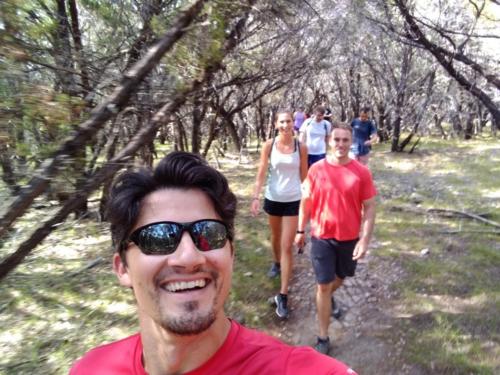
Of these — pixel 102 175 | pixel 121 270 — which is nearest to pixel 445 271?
pixel 121 270

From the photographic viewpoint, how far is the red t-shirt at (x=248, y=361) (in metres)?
1.39

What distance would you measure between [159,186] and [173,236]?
0.24 m

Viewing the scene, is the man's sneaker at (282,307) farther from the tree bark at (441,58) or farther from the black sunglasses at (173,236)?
the tree bark at (441,58)

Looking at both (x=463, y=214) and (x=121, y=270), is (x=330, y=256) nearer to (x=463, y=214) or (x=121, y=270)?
(x=121, y=270)

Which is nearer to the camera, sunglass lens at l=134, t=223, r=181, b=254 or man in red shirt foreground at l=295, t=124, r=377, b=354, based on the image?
sunglass lens at l=134, t=223, r=181, b=254

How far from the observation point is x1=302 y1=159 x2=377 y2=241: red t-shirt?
3451 mm

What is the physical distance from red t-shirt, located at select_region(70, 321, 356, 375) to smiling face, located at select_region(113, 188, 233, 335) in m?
0.13

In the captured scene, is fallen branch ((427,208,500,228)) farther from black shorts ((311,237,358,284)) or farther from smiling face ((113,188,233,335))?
smiling face ((113,188,233,335))

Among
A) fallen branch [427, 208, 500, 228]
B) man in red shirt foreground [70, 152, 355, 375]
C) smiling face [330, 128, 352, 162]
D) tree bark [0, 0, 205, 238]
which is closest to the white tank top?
smiling face [330, 128, 352, 162]

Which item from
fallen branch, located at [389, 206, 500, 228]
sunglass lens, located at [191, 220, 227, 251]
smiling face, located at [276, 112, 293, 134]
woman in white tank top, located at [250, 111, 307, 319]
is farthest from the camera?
fallen branch, located at [389, 206, 500, 228]

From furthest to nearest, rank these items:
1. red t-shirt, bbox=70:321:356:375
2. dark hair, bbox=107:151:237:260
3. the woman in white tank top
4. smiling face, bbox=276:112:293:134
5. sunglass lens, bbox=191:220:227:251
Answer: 1. smiling face, bbox=276:112:293:134
2. the woman in white tank top
3. dark hair, bbox=107:151:237:260
4. sunglass lens, bbox=191:220:227:251
5. red t-shirt, bbox=70:321:356:375

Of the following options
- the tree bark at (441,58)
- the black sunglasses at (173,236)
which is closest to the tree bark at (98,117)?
the black sunglasses at (173,236)

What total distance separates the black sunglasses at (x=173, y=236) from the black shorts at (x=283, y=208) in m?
2.82

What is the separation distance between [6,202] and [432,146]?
18596 mm
